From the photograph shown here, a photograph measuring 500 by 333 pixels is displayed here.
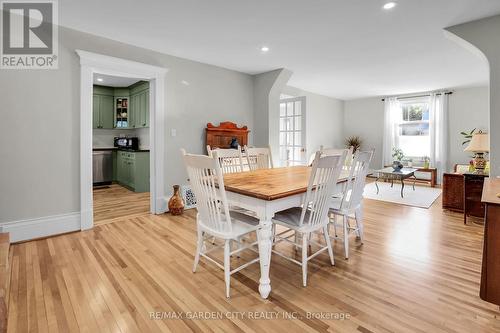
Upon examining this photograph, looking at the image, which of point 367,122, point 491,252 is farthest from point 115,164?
point 367,122

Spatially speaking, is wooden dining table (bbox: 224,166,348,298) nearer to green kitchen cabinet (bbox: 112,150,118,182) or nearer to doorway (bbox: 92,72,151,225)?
doorway (bbox: 92,72,151,225)

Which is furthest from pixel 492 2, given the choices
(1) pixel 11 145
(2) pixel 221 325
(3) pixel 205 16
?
(1) pixel 11 145

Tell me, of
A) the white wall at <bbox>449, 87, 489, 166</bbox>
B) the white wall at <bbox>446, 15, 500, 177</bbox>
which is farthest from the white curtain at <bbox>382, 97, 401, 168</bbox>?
the white wall at <bbox>446, 15, 500, 177</bbox>

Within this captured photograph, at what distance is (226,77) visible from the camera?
4.72 m

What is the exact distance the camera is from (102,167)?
612 centimetres

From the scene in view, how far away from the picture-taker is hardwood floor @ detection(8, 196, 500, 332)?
1.60 m

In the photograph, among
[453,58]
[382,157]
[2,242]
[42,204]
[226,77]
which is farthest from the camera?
[382,157]

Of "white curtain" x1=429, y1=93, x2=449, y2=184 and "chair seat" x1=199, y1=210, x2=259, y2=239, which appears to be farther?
"white curtain" x1=429, y1=93, x2=449, y2=184

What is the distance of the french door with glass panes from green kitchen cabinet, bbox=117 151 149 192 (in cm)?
290

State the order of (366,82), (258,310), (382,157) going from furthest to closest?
(382,157) < (366,82) < (258,310)

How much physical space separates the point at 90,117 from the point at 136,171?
2.34m

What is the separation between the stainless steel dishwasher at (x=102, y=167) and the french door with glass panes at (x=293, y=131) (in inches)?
158

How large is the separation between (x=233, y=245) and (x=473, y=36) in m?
3.40

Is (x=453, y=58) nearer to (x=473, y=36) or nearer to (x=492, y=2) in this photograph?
(x=473, y=36)
